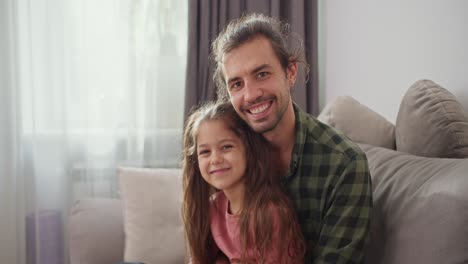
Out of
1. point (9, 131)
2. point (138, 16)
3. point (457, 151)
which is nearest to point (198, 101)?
point (138, 16)

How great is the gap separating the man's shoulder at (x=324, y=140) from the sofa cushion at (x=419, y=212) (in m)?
0.12

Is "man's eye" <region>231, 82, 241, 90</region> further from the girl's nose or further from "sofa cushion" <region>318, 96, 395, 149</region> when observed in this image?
"sofa cushion" <region>318, 96, 395, 149</region>

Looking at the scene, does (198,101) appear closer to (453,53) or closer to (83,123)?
(83,123)

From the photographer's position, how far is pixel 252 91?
1.21 m

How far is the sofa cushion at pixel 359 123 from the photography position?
1473mm

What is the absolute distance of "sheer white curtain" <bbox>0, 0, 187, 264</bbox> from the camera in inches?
87.6

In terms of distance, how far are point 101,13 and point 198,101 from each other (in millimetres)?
700

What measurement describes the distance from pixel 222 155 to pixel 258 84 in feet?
0.76

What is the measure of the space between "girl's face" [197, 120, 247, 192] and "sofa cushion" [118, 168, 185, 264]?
49cm

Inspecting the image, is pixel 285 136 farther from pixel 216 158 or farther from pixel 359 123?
pixel 359 123

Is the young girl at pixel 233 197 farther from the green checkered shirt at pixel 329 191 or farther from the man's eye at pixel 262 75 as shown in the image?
the man's eye at pixel 262 75

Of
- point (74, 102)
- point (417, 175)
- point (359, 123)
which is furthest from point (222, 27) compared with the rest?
point (417, 175)

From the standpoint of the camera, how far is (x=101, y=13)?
7.60 feet

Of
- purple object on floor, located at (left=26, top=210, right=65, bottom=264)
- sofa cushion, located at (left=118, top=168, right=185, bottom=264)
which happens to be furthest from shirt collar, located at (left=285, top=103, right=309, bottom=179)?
purple object on floor, located at (left=26, top=210, right=65, bottom=264)
